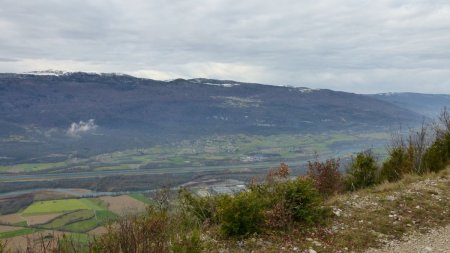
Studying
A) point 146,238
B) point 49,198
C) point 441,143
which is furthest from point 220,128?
point 146,238

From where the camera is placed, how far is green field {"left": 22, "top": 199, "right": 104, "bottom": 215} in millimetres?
46181

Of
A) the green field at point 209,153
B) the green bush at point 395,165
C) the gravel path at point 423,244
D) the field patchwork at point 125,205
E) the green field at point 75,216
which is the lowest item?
the green field at point 209,153

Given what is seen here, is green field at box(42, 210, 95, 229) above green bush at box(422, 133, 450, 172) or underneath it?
underneath

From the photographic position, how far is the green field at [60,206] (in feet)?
152

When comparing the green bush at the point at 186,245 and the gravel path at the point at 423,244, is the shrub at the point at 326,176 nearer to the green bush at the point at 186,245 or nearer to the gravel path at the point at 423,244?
the gravel path at the point at 423,244

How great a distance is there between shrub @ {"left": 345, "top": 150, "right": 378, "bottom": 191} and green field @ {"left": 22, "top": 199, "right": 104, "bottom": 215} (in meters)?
32.4

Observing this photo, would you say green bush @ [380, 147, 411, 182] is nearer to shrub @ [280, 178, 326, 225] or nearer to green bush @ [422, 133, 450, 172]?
green bush @ [422, 133, 450, 172]

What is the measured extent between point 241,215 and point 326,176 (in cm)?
545

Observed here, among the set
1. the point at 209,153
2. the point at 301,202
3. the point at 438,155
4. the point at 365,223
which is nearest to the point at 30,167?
the point at 209,153

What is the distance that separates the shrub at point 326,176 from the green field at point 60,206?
3282 centimetres

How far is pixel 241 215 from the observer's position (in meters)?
9.65

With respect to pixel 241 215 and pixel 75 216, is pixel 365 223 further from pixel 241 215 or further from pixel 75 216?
pixel 75 216

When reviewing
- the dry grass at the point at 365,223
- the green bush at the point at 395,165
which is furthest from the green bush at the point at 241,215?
the green bush at the point at 395,165

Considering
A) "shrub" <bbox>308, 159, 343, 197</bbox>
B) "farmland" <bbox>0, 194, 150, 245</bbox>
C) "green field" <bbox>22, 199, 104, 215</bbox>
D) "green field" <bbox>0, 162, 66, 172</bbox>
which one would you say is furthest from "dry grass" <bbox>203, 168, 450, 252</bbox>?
"green field" <bbox>0, 162, 66, 172</bbox>
